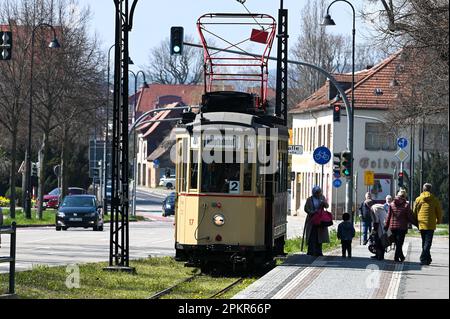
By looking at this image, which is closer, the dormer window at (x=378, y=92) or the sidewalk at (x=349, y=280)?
the sidewalk at (x=349, y=280)

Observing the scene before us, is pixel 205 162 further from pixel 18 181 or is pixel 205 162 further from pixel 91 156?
pixel 18 181

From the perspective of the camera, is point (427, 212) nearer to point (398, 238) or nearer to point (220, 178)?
point (398, 238)

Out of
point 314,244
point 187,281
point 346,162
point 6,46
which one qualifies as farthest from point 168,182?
point 187,281

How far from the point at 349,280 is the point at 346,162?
18.2m

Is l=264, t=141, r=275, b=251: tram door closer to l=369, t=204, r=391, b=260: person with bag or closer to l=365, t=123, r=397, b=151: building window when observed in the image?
l=369, t=204, r=391, b=260: person with bag

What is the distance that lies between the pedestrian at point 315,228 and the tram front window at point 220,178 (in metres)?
3.71

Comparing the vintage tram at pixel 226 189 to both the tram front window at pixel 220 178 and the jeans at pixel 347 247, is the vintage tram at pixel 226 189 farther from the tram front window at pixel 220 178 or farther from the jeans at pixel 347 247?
the jeans at pixel 347 247

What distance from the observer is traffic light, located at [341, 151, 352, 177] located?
136ft

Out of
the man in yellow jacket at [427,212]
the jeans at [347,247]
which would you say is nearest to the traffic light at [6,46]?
the jeans at [347,247]

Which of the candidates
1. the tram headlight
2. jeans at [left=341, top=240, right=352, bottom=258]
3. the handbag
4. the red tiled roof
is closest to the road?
the tram headlight

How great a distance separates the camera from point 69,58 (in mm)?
66750

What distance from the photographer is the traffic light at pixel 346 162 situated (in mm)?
41531
